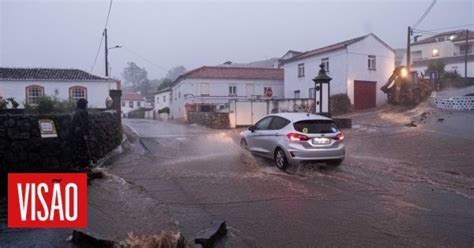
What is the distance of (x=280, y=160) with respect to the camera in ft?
37.1

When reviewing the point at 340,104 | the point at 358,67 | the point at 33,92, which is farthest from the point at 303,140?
the point at 33,92

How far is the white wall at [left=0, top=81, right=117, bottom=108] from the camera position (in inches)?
1572

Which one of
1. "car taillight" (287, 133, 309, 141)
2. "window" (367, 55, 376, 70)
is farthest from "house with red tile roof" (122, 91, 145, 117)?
"car taillight" (287, 133, 309, 141)

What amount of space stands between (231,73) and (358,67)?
15606 millimetres

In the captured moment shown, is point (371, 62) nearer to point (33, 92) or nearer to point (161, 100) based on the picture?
point (33, 92)

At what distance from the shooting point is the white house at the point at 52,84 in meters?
40.0

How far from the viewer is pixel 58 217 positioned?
569 centimetres

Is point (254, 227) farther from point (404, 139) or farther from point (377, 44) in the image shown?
point (377, 44)

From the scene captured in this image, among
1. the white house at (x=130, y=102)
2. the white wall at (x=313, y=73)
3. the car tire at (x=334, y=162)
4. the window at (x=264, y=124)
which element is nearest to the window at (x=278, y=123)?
the window at (x=264, y=124)

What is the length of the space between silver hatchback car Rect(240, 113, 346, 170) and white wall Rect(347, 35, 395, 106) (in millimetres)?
24479

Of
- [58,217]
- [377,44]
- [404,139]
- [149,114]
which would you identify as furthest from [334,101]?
[149,114]

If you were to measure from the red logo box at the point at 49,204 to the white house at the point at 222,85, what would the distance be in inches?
1428

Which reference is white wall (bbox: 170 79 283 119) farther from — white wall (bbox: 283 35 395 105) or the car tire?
the car tire

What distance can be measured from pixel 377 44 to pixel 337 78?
490 centimetres
